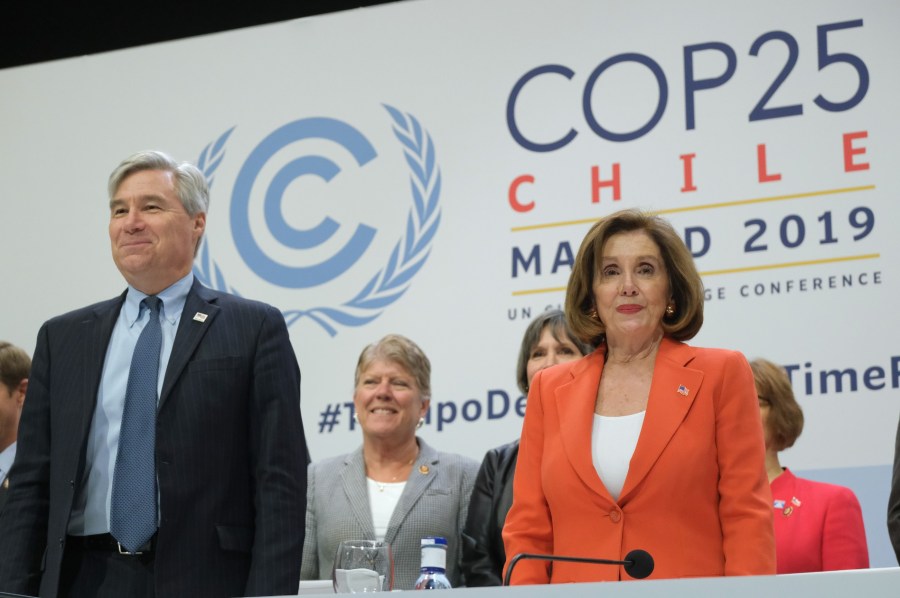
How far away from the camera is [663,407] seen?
2.54 meters

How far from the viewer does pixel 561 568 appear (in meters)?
2.50

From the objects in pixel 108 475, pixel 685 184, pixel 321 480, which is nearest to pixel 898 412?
pixel 685 184

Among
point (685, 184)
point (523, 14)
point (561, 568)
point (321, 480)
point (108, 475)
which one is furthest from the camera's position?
point (523, 14)

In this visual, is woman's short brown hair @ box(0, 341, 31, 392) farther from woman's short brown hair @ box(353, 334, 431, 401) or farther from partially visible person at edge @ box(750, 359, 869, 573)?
partially visible person at edge @ box(750, 359, 869, 573)

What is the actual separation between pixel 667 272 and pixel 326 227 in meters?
2.70

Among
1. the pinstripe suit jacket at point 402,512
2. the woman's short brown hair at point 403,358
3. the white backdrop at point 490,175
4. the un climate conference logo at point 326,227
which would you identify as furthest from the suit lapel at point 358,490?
the un climate conference logo at point 326,227

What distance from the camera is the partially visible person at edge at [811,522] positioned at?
11.6ft

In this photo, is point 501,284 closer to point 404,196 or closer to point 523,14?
point 404,196

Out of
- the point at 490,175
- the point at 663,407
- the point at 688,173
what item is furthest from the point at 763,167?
the point at 663,407

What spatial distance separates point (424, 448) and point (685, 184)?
1.39m

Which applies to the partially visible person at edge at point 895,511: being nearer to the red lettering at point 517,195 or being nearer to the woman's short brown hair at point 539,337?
the woman's short brown hair at point 539,337

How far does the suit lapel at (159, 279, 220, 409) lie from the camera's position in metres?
2.83

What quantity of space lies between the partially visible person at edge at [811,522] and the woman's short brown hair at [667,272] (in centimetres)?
105

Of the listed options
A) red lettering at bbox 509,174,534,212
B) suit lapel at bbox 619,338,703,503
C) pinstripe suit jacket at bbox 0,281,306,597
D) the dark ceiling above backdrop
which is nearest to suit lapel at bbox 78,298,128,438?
pinstripe suit jacket at bbox 0,281,306,597
